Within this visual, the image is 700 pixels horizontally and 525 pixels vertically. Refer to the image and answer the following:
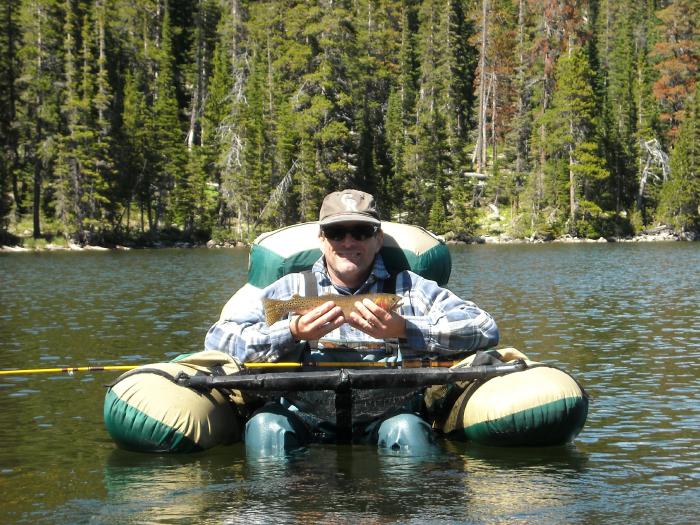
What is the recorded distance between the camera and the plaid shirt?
7105 mm

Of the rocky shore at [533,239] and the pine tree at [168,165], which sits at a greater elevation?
the pine tree at [168,165]

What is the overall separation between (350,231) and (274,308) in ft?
2.48

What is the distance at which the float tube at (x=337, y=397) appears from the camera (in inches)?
275

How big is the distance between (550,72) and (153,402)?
246 feet

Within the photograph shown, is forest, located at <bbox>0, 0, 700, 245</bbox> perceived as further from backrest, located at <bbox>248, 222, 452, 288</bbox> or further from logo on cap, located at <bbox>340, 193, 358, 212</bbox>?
logo on cap, located at <bbox>340, 193, 358, 212</bbox>

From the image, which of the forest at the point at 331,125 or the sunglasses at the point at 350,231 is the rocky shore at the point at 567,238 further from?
the sunglasses at the point at 350,231

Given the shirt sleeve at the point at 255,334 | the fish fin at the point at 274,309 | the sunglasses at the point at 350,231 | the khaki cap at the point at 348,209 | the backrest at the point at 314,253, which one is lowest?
the shirt sleeve at the point at 255,334

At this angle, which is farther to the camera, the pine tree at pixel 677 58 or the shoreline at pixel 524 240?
the pine tree at pixel 677 58

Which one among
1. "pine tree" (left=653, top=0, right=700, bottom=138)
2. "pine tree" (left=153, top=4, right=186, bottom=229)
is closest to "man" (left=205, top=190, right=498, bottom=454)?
"pine tree" (left=153, top=4, right=186, bottom=229)

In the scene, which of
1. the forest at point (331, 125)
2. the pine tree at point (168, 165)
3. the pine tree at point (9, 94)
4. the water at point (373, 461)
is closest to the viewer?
the water at point (373, 461)

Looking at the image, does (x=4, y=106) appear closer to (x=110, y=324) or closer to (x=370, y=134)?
(x=370, y=134)

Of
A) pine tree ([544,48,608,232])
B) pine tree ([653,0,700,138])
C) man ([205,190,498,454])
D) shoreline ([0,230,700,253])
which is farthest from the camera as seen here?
pine tree ([653,0,700,138])

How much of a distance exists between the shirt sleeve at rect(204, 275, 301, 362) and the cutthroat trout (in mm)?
125

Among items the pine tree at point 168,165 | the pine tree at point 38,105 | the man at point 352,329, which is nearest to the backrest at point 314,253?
the man at point 352,329
